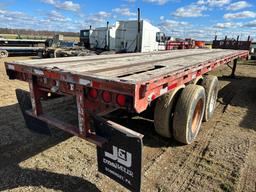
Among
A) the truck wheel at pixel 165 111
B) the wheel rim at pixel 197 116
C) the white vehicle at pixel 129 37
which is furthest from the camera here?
the white vehicle at pixel 129 37

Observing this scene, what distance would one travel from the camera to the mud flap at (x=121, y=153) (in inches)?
85.7

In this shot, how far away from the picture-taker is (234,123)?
495cm

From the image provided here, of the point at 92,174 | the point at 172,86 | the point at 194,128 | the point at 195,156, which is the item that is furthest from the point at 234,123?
the point at 92,174

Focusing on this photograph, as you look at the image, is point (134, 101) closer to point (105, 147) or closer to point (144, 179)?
point (105, 147)

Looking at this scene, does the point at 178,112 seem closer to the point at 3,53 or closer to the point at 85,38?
the point at 3,53

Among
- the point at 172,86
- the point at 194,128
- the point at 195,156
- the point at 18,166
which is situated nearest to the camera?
the point at 172,86

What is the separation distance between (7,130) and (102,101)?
2.64m

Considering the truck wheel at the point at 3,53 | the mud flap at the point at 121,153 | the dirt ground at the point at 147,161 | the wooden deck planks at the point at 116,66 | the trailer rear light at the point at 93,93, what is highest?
the wooden deck planks at the point at 116,66

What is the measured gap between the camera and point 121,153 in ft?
7.56

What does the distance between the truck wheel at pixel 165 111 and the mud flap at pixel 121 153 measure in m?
1.16

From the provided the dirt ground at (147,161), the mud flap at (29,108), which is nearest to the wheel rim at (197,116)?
the dirt ground at (147,161)

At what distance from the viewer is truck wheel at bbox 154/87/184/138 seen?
3.27 meters

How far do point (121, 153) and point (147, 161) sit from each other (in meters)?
1.14

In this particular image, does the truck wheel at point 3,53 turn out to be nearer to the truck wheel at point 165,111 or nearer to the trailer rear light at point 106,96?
the truck wheel at point 165,111
